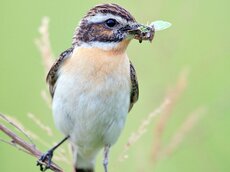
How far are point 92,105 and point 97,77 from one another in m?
0.21

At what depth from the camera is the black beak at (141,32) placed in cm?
567

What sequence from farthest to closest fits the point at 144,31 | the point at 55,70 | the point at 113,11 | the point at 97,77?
the point at 55,70 < the point at 97,77 < the point at 113,11 < the point at 144,31

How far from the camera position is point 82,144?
6.52m

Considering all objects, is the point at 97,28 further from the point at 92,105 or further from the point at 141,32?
the point at 92,105

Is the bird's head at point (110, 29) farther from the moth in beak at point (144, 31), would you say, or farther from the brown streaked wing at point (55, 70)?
the brown streaked wing at point (55, 70)

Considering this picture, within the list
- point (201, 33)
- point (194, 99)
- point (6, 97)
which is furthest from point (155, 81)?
point (6, 97)

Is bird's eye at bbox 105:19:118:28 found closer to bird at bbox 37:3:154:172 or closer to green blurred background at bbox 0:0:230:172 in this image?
bird at bbox 37:3:154:172

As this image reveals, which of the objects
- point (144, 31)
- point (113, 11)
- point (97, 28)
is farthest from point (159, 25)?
point (97, 28)

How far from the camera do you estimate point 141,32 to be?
18.8 ft

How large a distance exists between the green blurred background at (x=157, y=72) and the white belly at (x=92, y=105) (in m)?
0.30

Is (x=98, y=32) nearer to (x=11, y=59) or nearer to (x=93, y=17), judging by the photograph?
(x=93, y=17)

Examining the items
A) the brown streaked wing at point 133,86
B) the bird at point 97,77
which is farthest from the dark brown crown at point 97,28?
the brown streaked wing at point 133,86

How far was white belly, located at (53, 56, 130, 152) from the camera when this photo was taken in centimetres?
597

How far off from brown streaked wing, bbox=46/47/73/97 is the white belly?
0.13 meters
